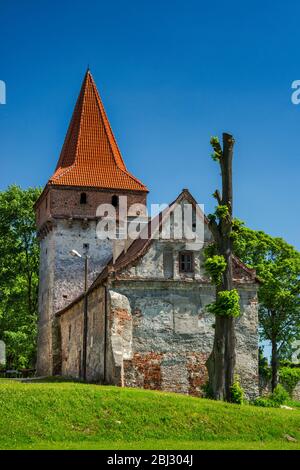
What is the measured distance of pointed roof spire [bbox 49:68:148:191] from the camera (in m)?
46.6

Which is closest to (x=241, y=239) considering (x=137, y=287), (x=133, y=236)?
(x=133, y=236)

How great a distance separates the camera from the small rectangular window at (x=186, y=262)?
34541 millimetres

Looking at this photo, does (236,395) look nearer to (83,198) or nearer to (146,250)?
(146,250)

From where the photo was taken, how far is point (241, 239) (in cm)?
4700

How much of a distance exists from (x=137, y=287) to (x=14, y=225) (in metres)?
25.0

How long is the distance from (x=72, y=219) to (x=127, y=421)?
23881 millimetres

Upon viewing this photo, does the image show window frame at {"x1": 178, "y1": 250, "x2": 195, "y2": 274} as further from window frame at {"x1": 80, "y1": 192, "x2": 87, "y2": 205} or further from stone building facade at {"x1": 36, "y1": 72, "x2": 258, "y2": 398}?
window frame at {"x1": 80, "y1": 192, "x2": 87, "y2": 205}

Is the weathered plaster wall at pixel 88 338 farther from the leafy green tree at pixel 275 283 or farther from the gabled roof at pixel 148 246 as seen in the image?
the leafy green tree at pixel 275 283

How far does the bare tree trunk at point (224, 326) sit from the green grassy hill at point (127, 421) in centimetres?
279

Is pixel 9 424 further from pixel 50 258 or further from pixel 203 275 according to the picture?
pixel 50 258

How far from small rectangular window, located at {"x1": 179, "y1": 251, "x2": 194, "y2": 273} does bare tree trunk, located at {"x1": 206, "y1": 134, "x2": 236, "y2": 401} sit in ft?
17.8

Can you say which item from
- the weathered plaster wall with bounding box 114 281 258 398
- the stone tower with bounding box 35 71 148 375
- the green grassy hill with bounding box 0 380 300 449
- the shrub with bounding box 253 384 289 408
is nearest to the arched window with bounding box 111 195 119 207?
the stone tower with bounding box 35 71 148 375
